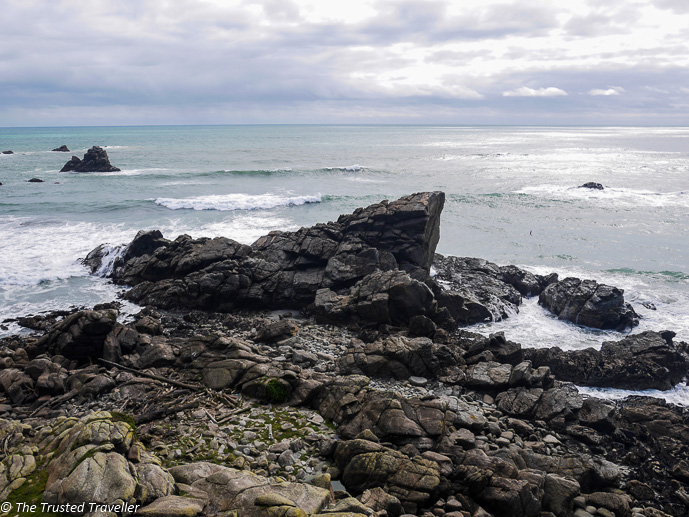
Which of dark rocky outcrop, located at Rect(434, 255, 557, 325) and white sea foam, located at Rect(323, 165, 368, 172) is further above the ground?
white sea foam, located at Rect(323, 165, 368, 172)

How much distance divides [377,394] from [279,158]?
107011mm

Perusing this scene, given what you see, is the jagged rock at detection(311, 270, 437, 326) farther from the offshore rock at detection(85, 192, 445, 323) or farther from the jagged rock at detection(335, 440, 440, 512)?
the jagged rock at detection(335, 440, 440, 512)

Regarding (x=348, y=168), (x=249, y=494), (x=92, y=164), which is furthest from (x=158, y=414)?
(x=348, y=168)

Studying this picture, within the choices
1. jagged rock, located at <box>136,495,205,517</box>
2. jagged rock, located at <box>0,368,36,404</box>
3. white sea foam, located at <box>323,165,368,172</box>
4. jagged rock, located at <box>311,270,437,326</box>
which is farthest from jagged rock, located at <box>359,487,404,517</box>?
white sea foam, located at <box>323,165,368,172</box>

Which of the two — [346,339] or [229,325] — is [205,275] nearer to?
[229,325]

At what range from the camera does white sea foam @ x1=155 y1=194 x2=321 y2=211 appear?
5409 cm

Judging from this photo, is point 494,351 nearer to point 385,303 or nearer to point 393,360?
point 393,360

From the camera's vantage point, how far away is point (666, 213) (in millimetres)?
53938

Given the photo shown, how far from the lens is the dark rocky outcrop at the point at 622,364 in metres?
18.9

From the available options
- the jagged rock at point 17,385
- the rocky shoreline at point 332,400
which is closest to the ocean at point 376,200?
the rocky shoreline at point 332,400

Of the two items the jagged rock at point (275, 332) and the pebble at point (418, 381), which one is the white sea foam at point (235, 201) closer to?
the jagged rock at point (275, 332)

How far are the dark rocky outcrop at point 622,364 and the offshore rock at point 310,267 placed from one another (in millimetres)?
6113

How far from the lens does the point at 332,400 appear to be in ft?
47.8

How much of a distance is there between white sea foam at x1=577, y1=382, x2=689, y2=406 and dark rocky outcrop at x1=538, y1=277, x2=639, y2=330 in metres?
5.85
